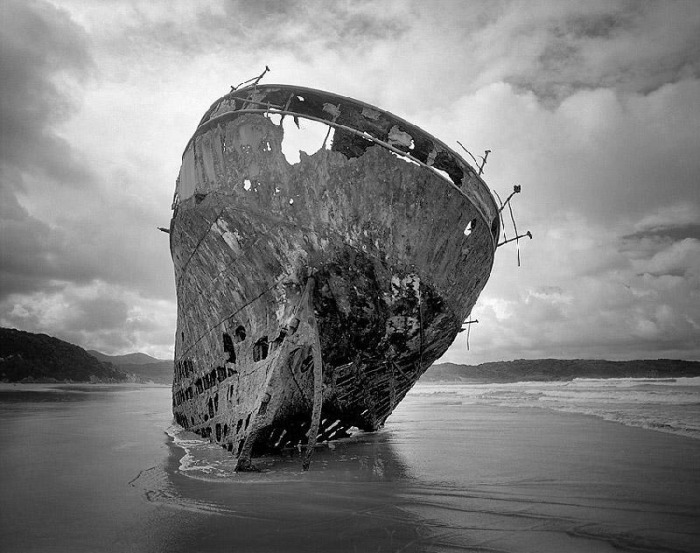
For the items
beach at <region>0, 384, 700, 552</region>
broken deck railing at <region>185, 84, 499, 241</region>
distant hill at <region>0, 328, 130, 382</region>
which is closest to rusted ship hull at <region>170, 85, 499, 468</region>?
broken deck railing at <region>185, 84, 499, 241</region>

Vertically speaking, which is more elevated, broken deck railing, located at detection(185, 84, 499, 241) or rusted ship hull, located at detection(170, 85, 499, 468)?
broken deck railing, located at detection(185, 84, 499, 241)

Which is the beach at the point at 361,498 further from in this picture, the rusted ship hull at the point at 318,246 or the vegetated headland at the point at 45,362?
the vegetated headland at the point at 45,362

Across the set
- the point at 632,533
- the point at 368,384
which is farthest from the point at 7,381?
the point at 632,533

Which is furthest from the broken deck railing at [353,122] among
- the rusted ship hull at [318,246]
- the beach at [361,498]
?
the beach at [361,498]

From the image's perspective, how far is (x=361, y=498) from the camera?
304cm

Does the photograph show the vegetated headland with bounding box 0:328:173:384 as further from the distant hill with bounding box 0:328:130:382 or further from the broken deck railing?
the broken deck railing

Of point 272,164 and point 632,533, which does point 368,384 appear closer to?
point 272,164

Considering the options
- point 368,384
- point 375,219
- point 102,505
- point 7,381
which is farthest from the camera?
point 7,381

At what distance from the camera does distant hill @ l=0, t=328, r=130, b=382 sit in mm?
37497

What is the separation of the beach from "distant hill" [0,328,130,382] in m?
40.5

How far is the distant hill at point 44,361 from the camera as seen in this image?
3750cm

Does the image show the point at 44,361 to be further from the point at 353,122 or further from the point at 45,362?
the point at 353,122

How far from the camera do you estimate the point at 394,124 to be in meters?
4.19

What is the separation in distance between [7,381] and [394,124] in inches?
1694
